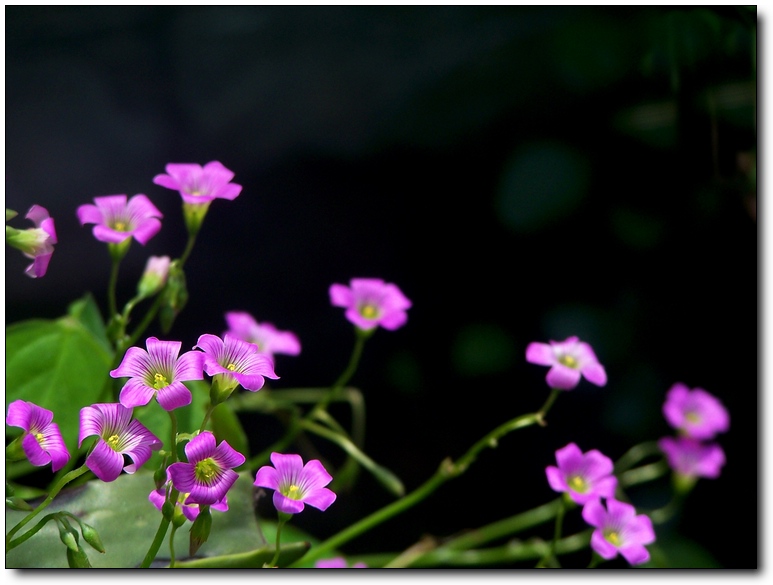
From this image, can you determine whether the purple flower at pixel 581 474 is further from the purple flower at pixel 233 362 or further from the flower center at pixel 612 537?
the purple flower at pixel 233 362

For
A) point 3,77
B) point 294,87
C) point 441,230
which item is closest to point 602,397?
point 441,230

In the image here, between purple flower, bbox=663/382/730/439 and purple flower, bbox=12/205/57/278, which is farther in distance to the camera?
purple flower, bbox=663/382/730/439

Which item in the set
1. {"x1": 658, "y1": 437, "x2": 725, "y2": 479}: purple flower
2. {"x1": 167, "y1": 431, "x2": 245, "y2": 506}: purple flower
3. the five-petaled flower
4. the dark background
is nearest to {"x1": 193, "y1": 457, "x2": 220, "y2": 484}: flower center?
{"x1": 167, "y1": 431, "x2": 245, "y2": 506}: purple flower

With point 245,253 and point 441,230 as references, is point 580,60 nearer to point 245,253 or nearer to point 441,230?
point 441,230

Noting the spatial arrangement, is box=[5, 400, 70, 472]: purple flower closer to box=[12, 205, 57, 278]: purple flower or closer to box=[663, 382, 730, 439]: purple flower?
box=[12, 205, 57, 278]: purple flower

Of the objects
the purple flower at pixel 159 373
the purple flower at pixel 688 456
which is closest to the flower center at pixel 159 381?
the purple flower at pixel 159 373

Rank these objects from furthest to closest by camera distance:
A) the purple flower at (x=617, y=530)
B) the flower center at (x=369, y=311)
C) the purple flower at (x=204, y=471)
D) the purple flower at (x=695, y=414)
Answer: the purple flower at (x=695, y=414)
the flower center at (x=369, y=311)
the purple flower at (x=617, y=530)
the purple flower at (x=204, y=471)

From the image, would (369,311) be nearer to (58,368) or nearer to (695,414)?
(58,368)
